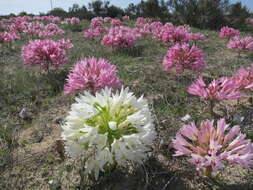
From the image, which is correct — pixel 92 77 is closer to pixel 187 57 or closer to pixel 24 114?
pixel 24 114

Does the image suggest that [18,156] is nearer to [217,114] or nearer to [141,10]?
[217,114]

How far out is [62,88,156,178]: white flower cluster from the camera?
1445 mm

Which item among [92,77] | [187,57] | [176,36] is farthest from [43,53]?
[176,36]

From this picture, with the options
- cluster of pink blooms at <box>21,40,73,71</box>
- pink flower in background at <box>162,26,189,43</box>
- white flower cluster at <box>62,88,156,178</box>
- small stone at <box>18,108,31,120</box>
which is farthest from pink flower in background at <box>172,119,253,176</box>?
pink flower in background at <box>162,26,189,43</box>

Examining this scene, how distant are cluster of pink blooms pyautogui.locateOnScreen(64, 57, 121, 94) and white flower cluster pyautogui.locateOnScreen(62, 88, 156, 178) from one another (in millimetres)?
658

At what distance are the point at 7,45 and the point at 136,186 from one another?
22.5ft

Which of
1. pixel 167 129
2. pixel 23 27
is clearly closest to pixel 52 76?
pixel 167 129

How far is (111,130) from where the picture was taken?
150 centimetres

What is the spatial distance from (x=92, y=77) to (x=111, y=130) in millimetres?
843

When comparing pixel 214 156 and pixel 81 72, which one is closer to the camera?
pixel 214 156

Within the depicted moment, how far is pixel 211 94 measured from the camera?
224 centimetres

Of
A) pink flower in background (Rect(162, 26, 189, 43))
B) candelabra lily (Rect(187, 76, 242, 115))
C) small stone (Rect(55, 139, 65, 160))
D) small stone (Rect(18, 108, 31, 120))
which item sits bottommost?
small stone (Rect(18, 108, 31, 120))

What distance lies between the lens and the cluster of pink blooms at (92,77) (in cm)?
225

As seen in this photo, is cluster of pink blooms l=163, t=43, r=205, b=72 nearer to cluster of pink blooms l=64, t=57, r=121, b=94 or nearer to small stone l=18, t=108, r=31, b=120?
cluster of pink blooms l=64, t=57, r=121, b=94
